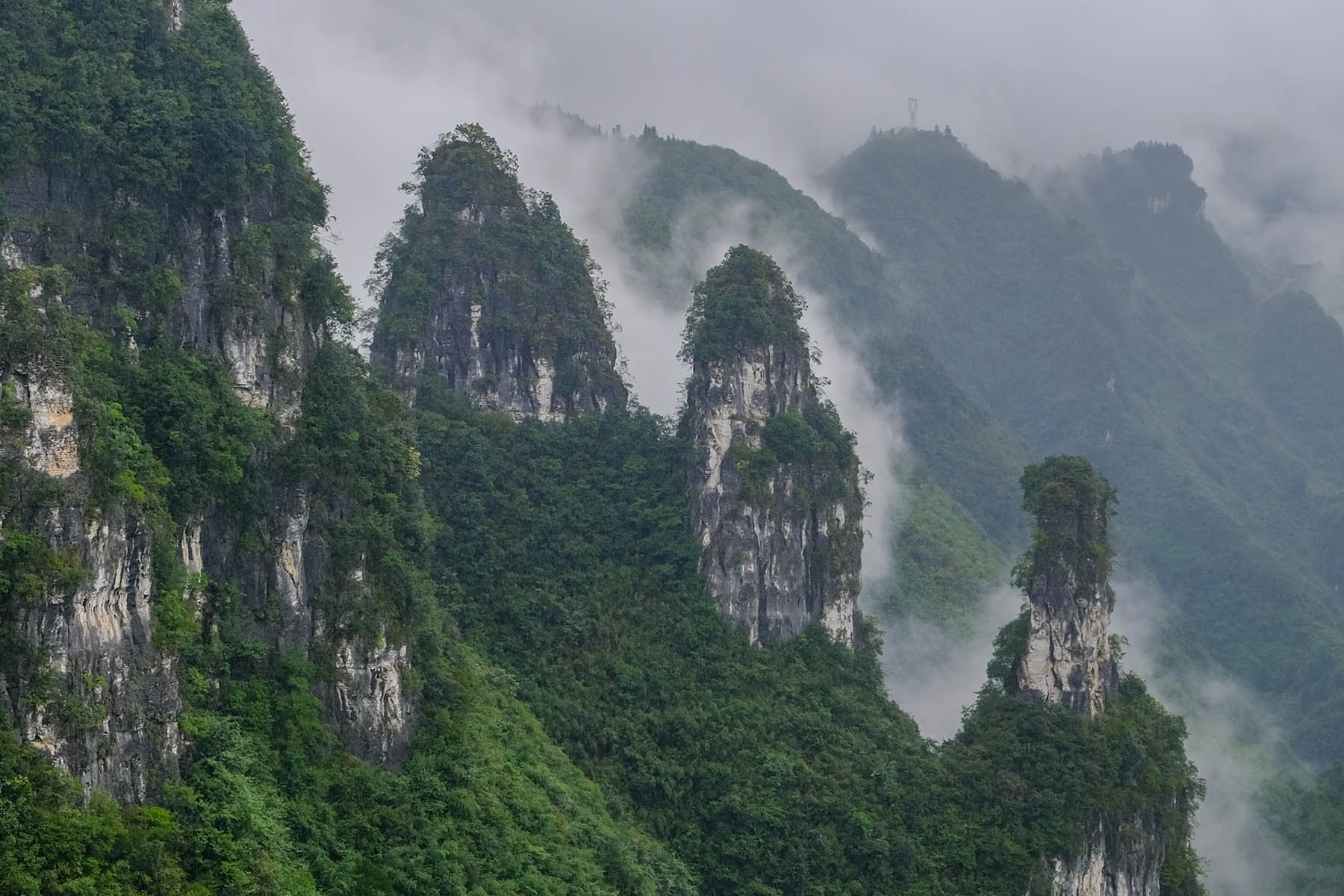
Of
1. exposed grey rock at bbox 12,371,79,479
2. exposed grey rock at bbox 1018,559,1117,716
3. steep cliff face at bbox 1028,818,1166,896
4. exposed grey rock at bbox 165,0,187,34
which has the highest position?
exposed grey rock at bbox 165,0,187,34

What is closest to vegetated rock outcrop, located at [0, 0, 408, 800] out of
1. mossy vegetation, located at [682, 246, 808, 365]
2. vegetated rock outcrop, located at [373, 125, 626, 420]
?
mossy vegetation, located at [682, 246, 808, 365]

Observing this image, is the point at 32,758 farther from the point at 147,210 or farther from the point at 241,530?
the point at 147,210

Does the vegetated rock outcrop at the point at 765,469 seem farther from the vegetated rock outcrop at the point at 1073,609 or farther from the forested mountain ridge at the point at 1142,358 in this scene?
the forested mountain ridge at the point at 1142,358

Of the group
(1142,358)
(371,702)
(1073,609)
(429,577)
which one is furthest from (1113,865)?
(1142,358)

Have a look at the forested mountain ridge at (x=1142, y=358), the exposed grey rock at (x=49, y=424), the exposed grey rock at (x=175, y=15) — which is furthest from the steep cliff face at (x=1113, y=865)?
the forested mountain ridge at (x=1142, y=358)

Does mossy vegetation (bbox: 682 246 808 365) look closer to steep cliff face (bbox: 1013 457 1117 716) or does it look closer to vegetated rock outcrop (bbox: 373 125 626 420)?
vegetated rock outcrop (bbox: 373 125 626 420)

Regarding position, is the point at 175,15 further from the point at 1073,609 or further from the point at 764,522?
the point at 1073,609
